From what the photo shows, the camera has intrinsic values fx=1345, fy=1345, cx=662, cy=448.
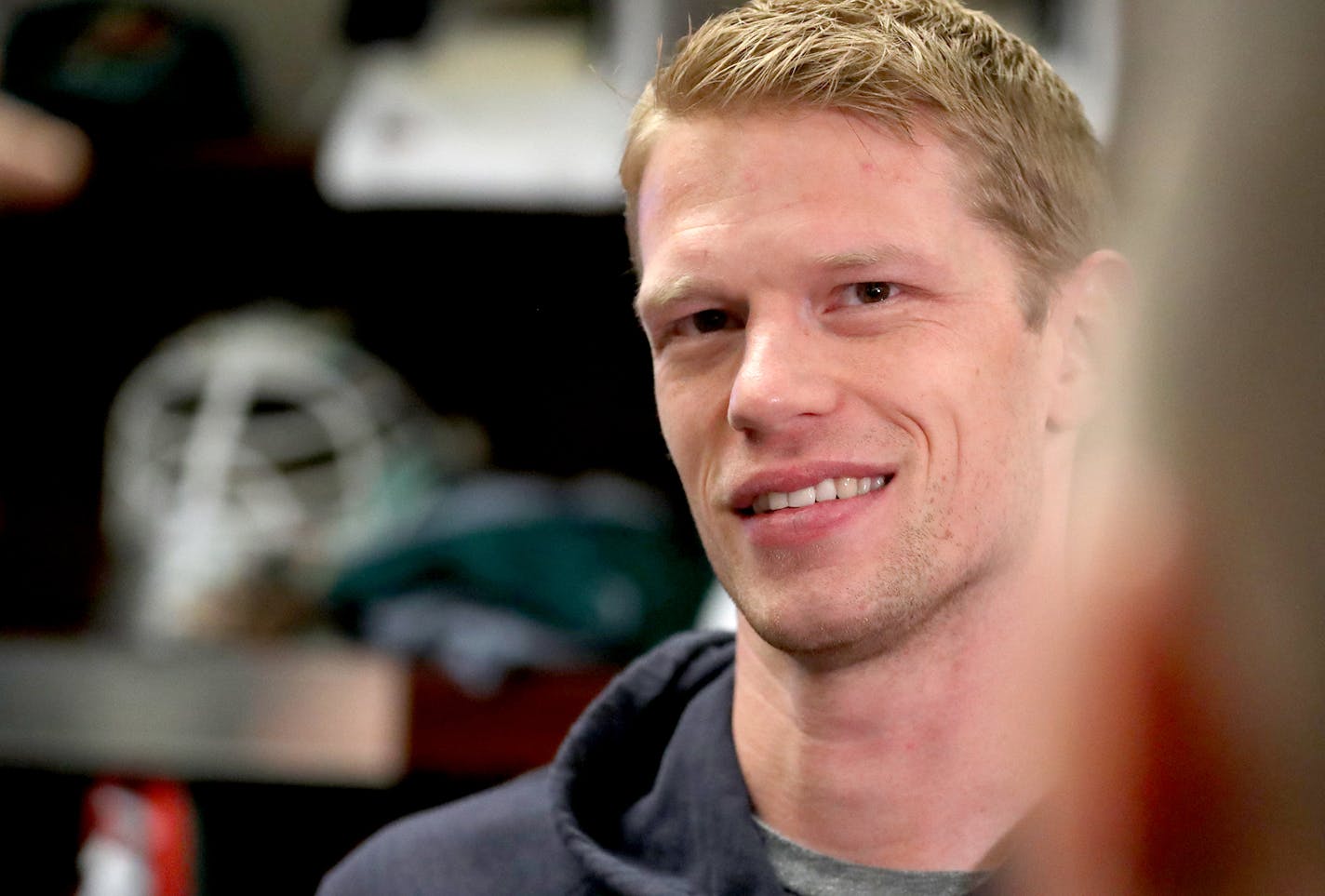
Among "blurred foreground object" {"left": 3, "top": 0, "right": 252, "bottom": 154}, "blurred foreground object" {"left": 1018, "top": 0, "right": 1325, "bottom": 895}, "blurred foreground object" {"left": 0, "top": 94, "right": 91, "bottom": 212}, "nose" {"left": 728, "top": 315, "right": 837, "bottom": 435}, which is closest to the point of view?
"blurred foreground object" {"left": 1018, "top": 0, "right": 1325, "bottom": 895}

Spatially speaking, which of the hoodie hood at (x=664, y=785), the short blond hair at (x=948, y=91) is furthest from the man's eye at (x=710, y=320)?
the hoodie hood at (x=664, y=785)

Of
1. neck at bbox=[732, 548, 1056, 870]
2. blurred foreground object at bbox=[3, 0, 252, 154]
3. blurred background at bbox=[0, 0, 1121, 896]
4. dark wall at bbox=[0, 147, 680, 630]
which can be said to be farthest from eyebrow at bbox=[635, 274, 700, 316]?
blurred foreground object at bbox=[3, 0, 252, 154]

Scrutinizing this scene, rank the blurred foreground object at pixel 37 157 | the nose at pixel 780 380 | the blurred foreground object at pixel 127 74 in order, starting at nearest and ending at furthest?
the nose at pixel 780 380
the blurred foreground object at pixel 37 157
the blurred foreground object at pixel 127 74

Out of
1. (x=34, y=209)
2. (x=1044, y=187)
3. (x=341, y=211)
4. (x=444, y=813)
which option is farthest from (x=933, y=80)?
(x=34, y=209)

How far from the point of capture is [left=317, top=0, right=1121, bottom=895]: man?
2.26 feet

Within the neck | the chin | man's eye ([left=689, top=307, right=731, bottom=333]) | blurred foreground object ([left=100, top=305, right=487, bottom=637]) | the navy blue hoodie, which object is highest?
man's eye ([left=689, top=307, right=731, bottom=333])

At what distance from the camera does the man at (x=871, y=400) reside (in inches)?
27.1

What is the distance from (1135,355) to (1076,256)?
61cm

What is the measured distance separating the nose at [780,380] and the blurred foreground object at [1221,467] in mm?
527

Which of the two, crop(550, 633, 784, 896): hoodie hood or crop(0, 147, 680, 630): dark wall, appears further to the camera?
crop(0, 147, 680, 630): dark wall

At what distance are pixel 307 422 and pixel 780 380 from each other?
1.05 m

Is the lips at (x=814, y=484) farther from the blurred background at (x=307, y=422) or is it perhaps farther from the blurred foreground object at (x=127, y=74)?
the blurred foreground object at (x=127, y=74)

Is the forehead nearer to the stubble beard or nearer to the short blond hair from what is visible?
the short blond hair

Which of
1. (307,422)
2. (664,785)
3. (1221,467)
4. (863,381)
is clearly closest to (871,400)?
(863,381)
